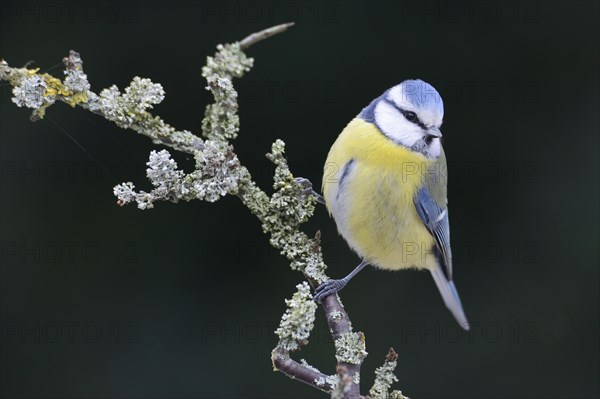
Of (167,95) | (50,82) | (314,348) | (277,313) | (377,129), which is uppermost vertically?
(167,95)

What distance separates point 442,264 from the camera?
213cm

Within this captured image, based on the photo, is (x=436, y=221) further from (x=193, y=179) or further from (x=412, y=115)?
(x=193, y=179)

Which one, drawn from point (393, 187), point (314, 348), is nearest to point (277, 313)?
point (314, 348)

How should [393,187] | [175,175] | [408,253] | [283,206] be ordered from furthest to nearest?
[408,253], [393,187], [283,206], [175,175]

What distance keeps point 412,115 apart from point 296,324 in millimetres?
710

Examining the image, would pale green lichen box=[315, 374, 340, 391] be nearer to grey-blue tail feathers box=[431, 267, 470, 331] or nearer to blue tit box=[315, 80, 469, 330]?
blue tit box=[315, 80, 469, 330]

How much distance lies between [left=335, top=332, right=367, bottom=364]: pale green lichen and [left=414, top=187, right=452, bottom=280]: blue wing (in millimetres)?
635

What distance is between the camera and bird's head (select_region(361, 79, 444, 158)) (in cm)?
177

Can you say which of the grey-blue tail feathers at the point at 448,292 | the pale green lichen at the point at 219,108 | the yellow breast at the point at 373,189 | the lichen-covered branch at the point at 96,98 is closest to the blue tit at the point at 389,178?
the yellow breast at the point at 373,189

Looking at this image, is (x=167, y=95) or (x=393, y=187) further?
(x=167, y=95)

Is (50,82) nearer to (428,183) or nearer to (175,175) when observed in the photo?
(175,175)

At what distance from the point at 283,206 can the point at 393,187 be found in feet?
1.14

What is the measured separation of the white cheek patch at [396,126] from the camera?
186cm

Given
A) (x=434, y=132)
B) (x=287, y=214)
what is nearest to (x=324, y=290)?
(x=287, y=214)
